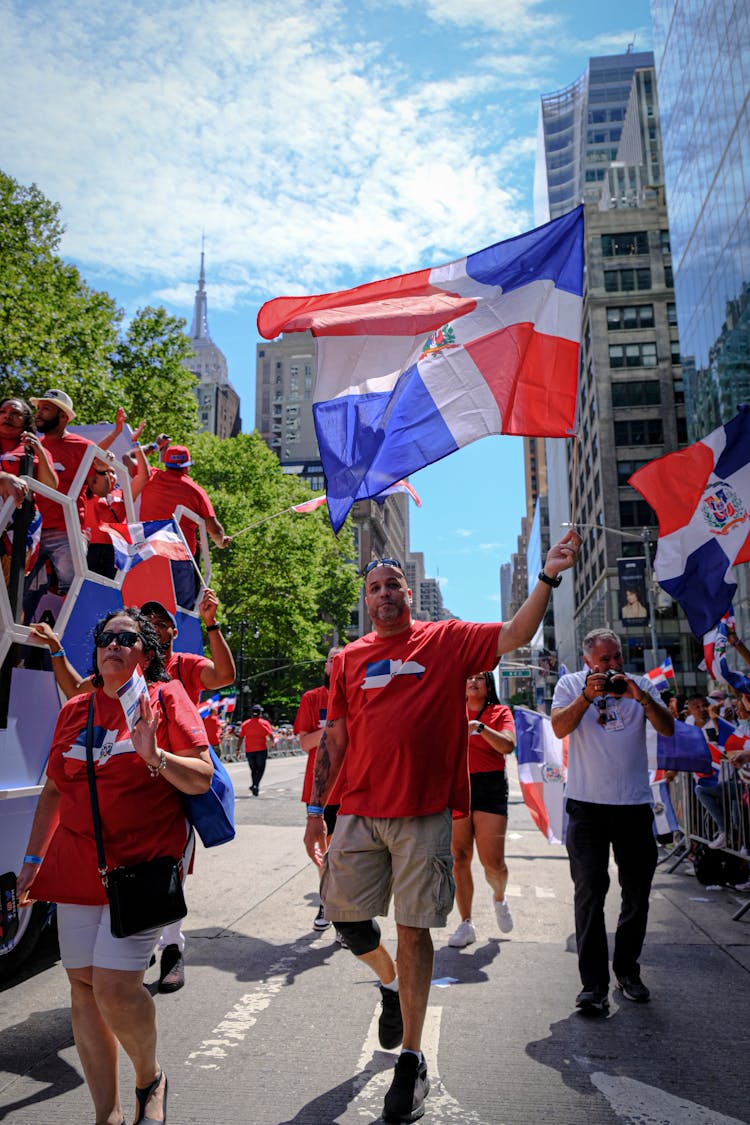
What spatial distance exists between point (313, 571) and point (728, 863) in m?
37.2

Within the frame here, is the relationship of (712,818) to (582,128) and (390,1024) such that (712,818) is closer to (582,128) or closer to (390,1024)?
(390,1024)

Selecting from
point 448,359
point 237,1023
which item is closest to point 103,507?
point 448,359

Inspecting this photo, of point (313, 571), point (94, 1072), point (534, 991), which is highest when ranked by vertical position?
point (313, 571)

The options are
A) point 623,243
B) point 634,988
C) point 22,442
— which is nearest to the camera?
point 634,988

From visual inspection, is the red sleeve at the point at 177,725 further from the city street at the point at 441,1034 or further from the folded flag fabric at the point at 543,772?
A: the folded flag fabric at the point at 543,772

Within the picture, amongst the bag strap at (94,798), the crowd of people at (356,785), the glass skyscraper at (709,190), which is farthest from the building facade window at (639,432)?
the bag strap at (94,798)

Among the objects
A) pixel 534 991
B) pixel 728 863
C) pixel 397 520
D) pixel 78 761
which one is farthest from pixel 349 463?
pixel 397 520

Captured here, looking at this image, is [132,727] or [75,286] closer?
[132,727]

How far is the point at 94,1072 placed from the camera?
3.18 m

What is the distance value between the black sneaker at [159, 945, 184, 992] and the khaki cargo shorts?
1678 millimetres

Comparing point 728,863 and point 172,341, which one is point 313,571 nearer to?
point 172,341

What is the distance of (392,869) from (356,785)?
41cm

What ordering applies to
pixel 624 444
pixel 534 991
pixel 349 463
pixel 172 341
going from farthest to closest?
pixel 624 444 < pixel 172 341 < pixel 349 463 < pixel 534 991

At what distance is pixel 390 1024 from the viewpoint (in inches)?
162
